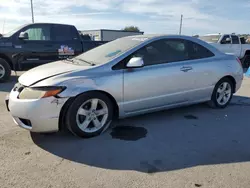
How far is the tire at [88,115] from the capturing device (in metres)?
3.67

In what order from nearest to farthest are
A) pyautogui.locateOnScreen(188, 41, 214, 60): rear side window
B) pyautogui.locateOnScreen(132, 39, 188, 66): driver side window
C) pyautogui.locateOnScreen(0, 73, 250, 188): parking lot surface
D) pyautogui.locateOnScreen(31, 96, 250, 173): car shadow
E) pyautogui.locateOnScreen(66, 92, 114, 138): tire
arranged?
pyautogui.locateOnScreen(0, 73, 250, 188): parking lot surface, pyautogui.locateOnScreen(31, 96, 250, 173): car shadow, pyautogui.locateOnScreen(66, 92, 114, 138): tire, pyautogui.locateOnScreen(132, 39, 188, 66): driver side window, pyautogui.locateOnScreen(188, 41, 214, 60): rear side window

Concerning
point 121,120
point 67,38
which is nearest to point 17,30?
point 67,38

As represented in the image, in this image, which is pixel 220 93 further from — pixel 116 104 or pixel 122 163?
pixel 122 163

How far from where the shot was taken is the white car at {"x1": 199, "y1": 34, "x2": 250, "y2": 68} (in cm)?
1325

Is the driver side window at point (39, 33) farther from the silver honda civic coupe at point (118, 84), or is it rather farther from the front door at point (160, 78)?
the front door at point (160, 78)

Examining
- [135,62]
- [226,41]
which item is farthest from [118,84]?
[226,41]

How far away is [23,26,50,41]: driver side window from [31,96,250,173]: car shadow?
5116mm

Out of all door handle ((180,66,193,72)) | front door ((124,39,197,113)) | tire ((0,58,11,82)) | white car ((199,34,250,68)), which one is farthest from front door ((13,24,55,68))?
white car ((199,34,250,68))

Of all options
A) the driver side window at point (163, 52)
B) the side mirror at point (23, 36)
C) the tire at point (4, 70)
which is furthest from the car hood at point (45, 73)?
the tire at point (4, 70)

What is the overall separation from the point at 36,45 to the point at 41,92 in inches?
208

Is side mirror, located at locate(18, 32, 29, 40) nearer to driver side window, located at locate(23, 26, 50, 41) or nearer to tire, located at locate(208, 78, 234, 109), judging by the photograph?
driver side window, located at locate(23, 26, 50, 41)

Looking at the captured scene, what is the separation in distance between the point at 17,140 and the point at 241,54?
44.3 ft

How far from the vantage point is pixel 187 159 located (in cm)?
329

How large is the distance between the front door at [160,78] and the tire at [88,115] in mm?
351
